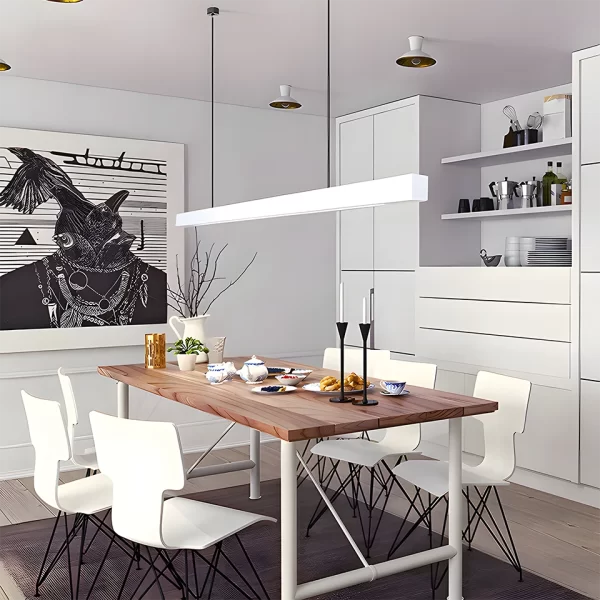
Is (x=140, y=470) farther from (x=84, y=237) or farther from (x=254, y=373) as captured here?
(x=84, y=237)

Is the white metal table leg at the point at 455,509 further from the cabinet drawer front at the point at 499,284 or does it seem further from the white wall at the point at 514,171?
the white wall at the point at 514,171

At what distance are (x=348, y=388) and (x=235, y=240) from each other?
2746mm

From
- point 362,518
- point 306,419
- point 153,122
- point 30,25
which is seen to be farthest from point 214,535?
point 153,122

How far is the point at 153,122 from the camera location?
17.4 ft

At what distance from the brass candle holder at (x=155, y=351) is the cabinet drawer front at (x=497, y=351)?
2019 millimetres

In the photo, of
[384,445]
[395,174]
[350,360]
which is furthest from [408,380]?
[395,174]

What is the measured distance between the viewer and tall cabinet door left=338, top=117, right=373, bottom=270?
228 inches

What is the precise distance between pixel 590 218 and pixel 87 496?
303 centimetres

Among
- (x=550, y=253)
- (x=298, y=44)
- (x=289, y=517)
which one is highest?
(x=298, y=44)

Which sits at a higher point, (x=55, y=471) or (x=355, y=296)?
(x=355, y=296)

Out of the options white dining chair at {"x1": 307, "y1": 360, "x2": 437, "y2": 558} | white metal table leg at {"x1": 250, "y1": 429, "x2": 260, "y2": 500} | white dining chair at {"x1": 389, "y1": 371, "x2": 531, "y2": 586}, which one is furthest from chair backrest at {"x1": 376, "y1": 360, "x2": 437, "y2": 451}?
white metal table leg at {"x1": 250, "y1": 429, "x2": 260, "y2": 500}

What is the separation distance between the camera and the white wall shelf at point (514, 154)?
4646 millimetres

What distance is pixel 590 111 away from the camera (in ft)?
13.7

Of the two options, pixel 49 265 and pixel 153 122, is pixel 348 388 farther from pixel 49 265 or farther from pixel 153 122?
pixel 153 122
